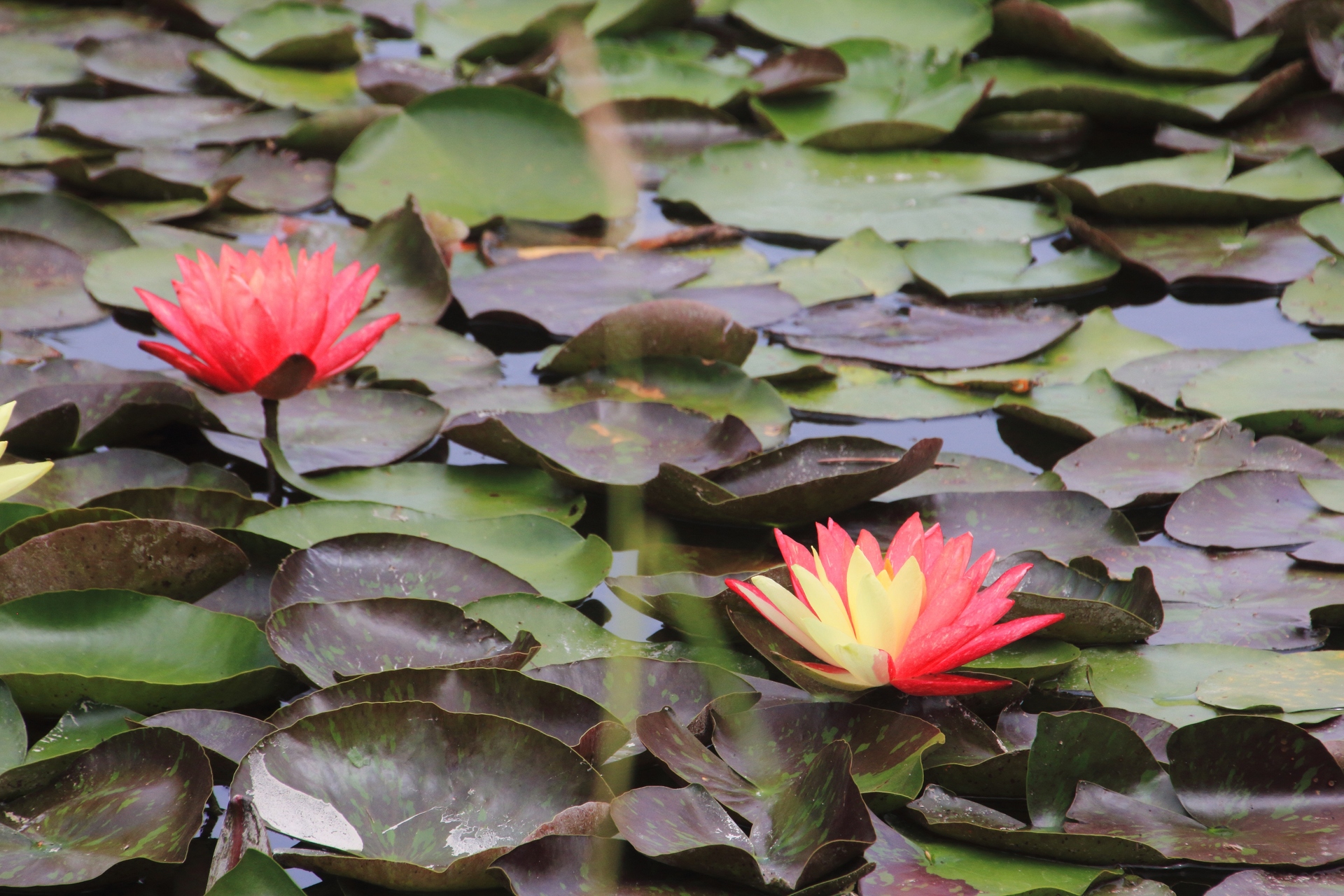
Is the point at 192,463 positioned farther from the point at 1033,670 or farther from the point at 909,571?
the point at 1033,670

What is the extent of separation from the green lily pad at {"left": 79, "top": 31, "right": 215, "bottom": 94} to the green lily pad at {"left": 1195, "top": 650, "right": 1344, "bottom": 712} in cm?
300

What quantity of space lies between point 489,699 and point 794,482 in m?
0.59

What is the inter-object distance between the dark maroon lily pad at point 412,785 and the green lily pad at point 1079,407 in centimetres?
108

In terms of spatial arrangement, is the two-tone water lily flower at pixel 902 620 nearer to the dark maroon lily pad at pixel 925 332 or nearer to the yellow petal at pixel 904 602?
the yellow petal at pixel 904 602

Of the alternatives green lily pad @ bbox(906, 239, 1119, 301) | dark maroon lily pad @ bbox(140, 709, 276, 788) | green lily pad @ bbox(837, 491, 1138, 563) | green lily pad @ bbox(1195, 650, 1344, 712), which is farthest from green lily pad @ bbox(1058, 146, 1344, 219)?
dark maroon lily pad @ bbox(140, 709, 276, 788)

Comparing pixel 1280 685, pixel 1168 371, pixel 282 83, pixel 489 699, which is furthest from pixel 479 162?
pixel 1280 685

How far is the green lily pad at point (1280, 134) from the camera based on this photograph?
2.86m

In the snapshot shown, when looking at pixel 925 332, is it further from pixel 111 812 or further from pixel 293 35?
pixel 293 35

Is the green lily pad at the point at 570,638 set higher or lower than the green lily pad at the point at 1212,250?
lower

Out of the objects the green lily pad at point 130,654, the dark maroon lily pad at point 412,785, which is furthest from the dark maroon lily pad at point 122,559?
the dark maroon lily pad at point 412,785

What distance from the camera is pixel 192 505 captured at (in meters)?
1.56

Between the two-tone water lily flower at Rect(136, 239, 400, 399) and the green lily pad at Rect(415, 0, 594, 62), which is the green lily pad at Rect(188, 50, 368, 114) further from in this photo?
the two-tone water lily flower at Rect(136, 239, 400, 399)

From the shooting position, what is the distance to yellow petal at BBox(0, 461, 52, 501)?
1.24 m

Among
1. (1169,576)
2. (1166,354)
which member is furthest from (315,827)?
(1166,354)
